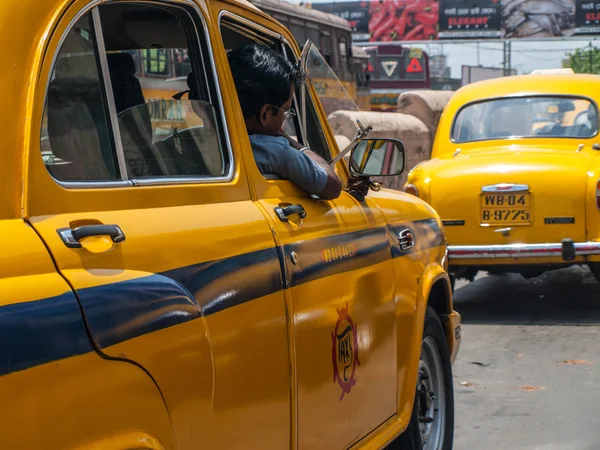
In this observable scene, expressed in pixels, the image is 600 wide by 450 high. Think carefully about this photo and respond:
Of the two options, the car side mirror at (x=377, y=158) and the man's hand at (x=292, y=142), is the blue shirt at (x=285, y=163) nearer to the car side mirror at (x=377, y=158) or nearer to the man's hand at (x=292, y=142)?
the man's hand at (x=292, y=142)

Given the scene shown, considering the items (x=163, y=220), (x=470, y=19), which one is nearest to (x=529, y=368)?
(x=163, y=220)

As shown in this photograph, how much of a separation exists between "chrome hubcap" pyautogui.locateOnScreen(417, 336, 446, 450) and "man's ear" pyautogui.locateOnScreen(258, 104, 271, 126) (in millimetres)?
1513

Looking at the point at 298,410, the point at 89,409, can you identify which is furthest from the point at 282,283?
the point at 89,409

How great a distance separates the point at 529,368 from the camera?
676 cm

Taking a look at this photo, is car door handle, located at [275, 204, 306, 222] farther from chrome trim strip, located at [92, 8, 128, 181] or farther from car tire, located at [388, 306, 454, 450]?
car tire, located at [388, 306, 454, 450]

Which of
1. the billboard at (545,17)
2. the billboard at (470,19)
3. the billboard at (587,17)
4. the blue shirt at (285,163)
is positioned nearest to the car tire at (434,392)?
the blue shirt at (285,163)

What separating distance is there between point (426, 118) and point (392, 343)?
16816 mm

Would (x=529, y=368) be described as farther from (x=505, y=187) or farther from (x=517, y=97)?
(x=517, y=97)

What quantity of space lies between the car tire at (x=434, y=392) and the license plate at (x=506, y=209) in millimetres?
4125

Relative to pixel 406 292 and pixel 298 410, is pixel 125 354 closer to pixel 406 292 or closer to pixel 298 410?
pixel 298 410

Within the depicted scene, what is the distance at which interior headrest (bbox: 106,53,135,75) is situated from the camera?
2.61 meters

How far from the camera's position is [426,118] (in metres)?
20.2

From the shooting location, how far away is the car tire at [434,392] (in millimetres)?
4348

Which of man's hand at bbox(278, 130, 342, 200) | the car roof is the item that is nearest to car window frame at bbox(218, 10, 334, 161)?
man's hand at bbox(278, 130, 342, 200)
